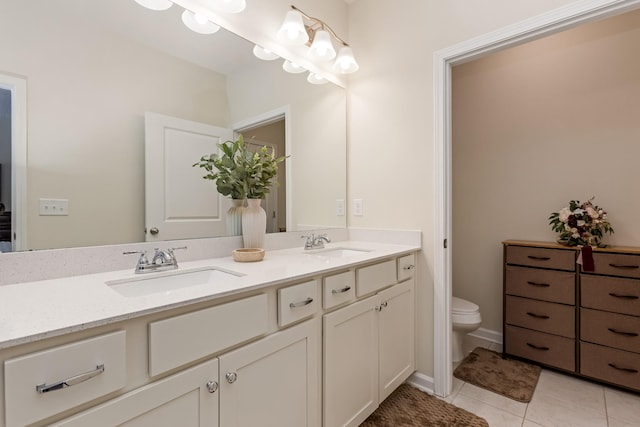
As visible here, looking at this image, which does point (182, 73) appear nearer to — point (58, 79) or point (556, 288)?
point (58, 79)

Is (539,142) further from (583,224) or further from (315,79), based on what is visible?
(315,79)

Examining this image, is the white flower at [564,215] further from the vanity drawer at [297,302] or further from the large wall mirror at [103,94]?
the large wall mirror at [103,94]

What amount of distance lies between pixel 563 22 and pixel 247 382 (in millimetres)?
2043

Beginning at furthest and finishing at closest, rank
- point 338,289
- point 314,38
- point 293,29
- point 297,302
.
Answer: point 314,38, point 293,29, point 338,289, point 297,302

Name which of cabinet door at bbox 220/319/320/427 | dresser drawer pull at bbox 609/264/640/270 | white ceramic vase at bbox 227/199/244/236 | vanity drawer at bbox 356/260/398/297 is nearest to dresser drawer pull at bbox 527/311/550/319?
dresser drawer pull at bbox 609/264/640/270

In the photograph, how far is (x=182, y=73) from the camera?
1439mm

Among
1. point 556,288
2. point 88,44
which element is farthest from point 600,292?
point 88,44

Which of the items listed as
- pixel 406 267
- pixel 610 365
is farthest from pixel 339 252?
pixel 610 365

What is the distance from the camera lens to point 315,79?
2.09m

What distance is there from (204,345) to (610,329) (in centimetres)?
232

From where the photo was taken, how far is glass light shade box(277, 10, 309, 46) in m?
1.71

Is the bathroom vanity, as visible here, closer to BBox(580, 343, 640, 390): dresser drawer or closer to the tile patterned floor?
the tile patterned floor

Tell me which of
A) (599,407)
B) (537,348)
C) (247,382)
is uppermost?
(247,382)

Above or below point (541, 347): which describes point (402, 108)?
above
